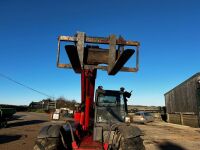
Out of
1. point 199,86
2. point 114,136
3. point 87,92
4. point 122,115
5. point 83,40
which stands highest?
point 199,86

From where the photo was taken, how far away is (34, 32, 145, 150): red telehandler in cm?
615

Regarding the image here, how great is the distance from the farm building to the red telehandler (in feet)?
72.6

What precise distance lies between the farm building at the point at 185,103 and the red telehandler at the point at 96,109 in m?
22.1

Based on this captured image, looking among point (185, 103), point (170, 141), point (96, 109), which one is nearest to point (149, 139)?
point (170, 141)

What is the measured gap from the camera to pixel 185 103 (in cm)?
3284

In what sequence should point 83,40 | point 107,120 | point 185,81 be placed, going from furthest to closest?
point 185,81 < point 107,120 < point 83,40

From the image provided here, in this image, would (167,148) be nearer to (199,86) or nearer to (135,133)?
(135,133)

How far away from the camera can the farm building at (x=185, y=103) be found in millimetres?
28703

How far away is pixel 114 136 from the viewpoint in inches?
289

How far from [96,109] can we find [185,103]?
2697 centimetres

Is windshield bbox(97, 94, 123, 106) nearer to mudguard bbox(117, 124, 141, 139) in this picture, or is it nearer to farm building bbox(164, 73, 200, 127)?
mudguard bbox(117, 124, 141, 139)

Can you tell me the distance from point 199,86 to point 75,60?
24.7 meters

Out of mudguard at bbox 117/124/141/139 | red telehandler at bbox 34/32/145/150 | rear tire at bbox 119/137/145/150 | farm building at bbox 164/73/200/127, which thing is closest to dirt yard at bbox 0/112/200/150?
red telehandler at bbox 34/32/145/150

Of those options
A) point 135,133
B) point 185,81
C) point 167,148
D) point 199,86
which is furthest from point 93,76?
point 185,81
